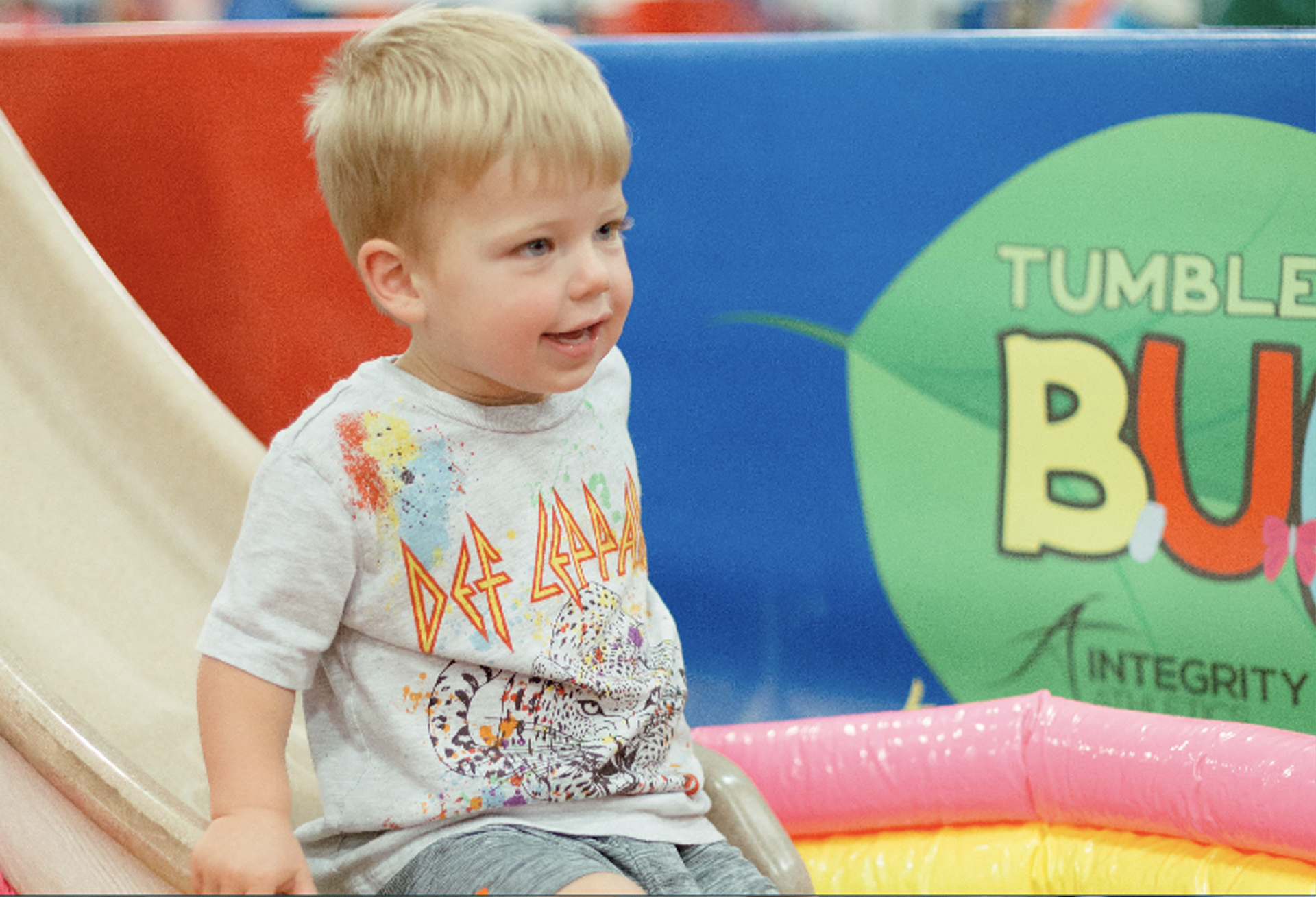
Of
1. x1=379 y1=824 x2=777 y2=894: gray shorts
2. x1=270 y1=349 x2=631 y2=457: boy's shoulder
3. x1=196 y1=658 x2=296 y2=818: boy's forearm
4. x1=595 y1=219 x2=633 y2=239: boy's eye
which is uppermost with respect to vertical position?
x1=595 y1=219 x2=633 y2=239: boy's eye

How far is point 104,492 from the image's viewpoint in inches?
52.0

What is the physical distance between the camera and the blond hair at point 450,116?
0.74 meters

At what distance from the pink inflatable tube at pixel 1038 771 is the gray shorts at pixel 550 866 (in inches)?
18.9

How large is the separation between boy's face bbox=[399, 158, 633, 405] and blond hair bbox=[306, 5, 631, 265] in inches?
0.4

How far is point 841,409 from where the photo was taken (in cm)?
144

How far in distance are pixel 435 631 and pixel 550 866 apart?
0.47ft

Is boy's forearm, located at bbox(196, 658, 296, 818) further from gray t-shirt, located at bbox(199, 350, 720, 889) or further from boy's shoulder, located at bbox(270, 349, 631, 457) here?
boy's shoulder, located at bbox(270, 349, 631, 457)

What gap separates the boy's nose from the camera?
767 millimetres

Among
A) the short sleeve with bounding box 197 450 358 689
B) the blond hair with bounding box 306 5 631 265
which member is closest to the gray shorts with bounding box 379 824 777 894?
the short sleeve with bounding box 197 450 358 689

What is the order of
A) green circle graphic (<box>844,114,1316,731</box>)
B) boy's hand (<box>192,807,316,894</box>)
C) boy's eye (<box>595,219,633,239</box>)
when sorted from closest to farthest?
boy's hand (<box>192,807,316,894</box>) < boy's eye (<box>595,219,633,239</box>) < green circle graphic (<box>844,114,1316,731</box>)

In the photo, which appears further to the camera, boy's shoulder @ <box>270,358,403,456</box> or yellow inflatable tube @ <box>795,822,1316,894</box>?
yellow inflatable tube @ <box>795,822,1316,894</box>

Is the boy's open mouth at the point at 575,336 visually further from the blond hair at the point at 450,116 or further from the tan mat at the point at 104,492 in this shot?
the tan mat at the point at 104,492

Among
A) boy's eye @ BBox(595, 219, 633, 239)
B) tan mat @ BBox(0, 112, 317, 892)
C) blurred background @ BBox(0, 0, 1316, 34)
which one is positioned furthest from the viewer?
blurred background @ BBox(0, 0, 1316, 34)

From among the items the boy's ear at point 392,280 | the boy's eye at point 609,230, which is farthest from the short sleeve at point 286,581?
the boy's eye at point 609,230
